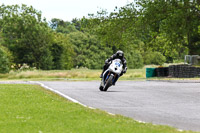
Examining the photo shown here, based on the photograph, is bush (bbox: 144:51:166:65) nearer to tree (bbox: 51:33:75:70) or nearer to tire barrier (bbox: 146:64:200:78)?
tree (bbox: 51:33:75:70)

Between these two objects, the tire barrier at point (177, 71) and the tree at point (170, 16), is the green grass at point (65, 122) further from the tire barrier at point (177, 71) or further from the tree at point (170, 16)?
the tree at point (170, 16)

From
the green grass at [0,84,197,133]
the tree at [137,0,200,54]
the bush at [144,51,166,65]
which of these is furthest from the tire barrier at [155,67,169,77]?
the bush at [144,51,166,65]

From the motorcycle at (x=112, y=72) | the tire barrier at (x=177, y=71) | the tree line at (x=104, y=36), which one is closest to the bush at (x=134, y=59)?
the tree line at (x=104, y=36)

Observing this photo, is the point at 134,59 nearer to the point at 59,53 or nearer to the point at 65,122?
the point at 59,53

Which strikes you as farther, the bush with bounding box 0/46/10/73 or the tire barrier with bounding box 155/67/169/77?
the bush with bounding box 0/46/10/73

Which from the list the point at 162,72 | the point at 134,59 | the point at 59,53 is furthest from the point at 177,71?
the point at 134,59

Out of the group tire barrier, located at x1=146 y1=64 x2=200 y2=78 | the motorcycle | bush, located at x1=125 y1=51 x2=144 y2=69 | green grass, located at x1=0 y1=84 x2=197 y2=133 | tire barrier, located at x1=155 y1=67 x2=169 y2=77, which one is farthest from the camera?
bush, located at x1=125 y1=51 x2=144 y2=69

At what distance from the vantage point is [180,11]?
3847 cm

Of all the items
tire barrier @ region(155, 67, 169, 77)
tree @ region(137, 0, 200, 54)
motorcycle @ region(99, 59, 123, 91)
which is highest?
tree @ region(137, 0, 200, 54)

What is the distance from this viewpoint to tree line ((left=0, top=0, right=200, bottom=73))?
4047 cm

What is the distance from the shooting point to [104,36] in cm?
4394

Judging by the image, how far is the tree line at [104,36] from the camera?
40.5 m

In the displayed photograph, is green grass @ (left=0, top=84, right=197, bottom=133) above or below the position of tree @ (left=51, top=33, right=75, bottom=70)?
below

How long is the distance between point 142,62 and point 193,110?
92177mm
